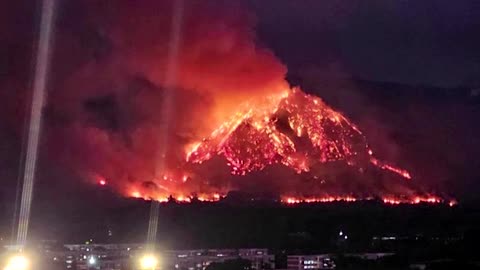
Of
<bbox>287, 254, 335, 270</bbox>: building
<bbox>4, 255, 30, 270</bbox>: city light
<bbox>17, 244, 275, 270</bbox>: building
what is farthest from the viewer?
<bbox>287, 254, 335, 270</bbox>: building

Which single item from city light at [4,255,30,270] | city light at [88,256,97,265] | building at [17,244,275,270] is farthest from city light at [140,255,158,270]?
city light at [88,256,97,265]

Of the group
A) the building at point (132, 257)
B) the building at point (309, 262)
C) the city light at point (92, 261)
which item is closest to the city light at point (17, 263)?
the building at point (132, 257)

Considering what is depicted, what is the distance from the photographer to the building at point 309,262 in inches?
980

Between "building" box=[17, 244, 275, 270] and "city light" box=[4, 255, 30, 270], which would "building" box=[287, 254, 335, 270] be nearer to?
"building" box=[17, 244, 275, 270]

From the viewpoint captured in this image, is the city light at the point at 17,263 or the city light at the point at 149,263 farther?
the city light at the point at 149,263

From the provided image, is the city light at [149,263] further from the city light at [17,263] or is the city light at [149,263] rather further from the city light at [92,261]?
the city light at [92,261]

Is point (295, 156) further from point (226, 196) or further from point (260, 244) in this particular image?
point (260, 244)

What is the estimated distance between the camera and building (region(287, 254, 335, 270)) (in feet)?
81.7

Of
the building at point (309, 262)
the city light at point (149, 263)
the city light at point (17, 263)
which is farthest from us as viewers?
the building at point (309, 262)

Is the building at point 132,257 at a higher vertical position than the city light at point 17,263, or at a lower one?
higher

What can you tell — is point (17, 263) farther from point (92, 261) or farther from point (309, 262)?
point (309, 262)

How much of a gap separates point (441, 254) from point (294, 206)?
20.5m

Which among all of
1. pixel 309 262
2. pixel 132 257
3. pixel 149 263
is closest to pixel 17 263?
pixel 149 263

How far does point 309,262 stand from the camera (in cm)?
2525
